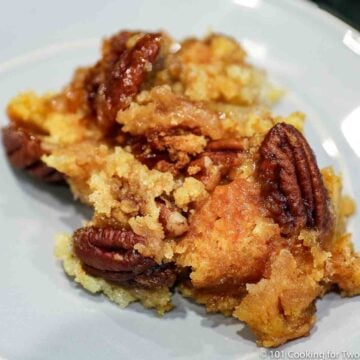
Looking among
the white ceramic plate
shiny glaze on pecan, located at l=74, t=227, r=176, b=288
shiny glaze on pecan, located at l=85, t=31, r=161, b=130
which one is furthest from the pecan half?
shiny glaze on pecan, located at l=85, t=31, r=161, b=130

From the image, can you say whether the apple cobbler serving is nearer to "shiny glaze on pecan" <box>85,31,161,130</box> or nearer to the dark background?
"shiny glaze on pecan" <box>85,31,161,130</box>

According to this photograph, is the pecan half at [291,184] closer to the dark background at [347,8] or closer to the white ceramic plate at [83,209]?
the white ceramic plate at [83,209]

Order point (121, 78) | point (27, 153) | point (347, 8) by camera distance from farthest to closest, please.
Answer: point (347, 8)
point (27, 153)
point (121, 78)

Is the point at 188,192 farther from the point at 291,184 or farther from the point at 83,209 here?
the point at 83,209

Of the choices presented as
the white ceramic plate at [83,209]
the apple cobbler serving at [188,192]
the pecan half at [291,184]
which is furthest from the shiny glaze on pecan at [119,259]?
the pecan half at [291,184]

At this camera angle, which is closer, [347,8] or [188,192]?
[188,192]

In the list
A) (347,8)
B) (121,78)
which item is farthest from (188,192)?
(347,8)
